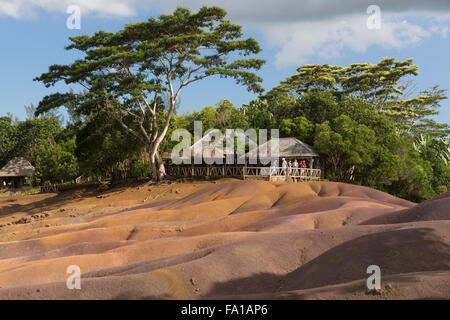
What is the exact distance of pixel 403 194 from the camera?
124ft

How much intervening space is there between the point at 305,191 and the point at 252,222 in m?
6.43

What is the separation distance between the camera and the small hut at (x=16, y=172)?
50.4 metres

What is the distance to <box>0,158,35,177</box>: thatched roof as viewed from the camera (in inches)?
1980

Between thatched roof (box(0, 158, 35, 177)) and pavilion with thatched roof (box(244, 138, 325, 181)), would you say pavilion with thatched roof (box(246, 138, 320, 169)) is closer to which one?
pavilion with thatched roof (box(244, 138, 325, 181))

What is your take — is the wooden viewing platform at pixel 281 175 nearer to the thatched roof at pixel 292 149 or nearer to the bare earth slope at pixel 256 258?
the thatched roof at pixel 292 149

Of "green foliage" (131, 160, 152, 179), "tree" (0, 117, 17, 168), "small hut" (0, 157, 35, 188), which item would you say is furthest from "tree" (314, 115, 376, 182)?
"tree" (0, 117, 17, 168)

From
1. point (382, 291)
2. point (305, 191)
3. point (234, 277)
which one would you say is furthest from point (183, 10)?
point (382, 291)

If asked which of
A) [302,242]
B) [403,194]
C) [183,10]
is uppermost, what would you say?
[183,10]

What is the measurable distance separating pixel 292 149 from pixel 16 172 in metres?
35.6

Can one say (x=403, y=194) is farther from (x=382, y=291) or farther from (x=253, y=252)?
(x=382, y=291)

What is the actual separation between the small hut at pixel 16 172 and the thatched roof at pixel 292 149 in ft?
104

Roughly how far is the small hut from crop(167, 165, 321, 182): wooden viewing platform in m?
21.9

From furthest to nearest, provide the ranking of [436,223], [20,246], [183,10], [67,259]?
1. [183,10]
2. [20,246]
3. [67,259]
4. [436,223]

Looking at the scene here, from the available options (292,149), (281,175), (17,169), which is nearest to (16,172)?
(17,169)
